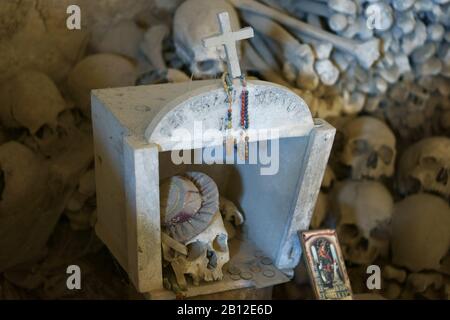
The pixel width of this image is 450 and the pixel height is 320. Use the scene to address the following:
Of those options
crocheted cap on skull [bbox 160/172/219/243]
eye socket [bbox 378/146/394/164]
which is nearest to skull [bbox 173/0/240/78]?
crocheted cap on skull [bbox 160/172/219/243]

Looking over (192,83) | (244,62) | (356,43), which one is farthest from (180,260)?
(356,43)

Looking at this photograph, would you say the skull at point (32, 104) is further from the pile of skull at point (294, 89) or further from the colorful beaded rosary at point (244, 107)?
the colorful beaded rosary at point (244, 107)

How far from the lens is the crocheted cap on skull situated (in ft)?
8.30

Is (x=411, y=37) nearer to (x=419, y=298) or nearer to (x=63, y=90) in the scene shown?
(x=419, y=298)

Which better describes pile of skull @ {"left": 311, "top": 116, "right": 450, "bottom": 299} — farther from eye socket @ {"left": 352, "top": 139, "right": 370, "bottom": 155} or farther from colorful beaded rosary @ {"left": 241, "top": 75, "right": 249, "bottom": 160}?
colorful beaded rosary @ {"left": 241, "top": 75, "right": 249, "bottom": 160}

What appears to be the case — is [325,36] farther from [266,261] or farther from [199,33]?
[266,261]

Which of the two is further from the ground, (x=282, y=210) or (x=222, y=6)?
(x=222, y=6)

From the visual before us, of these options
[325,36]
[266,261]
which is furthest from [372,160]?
[266,261]

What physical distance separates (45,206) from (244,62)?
3.68 feet

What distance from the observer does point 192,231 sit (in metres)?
2.54

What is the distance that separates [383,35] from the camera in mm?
3316

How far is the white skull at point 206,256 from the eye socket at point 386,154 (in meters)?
1.18

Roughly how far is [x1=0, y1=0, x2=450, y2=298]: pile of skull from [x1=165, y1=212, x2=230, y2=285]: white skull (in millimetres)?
727

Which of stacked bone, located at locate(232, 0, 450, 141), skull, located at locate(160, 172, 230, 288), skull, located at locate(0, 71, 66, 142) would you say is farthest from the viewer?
stacked bone, located at locate(232, 0, 450, 141)
